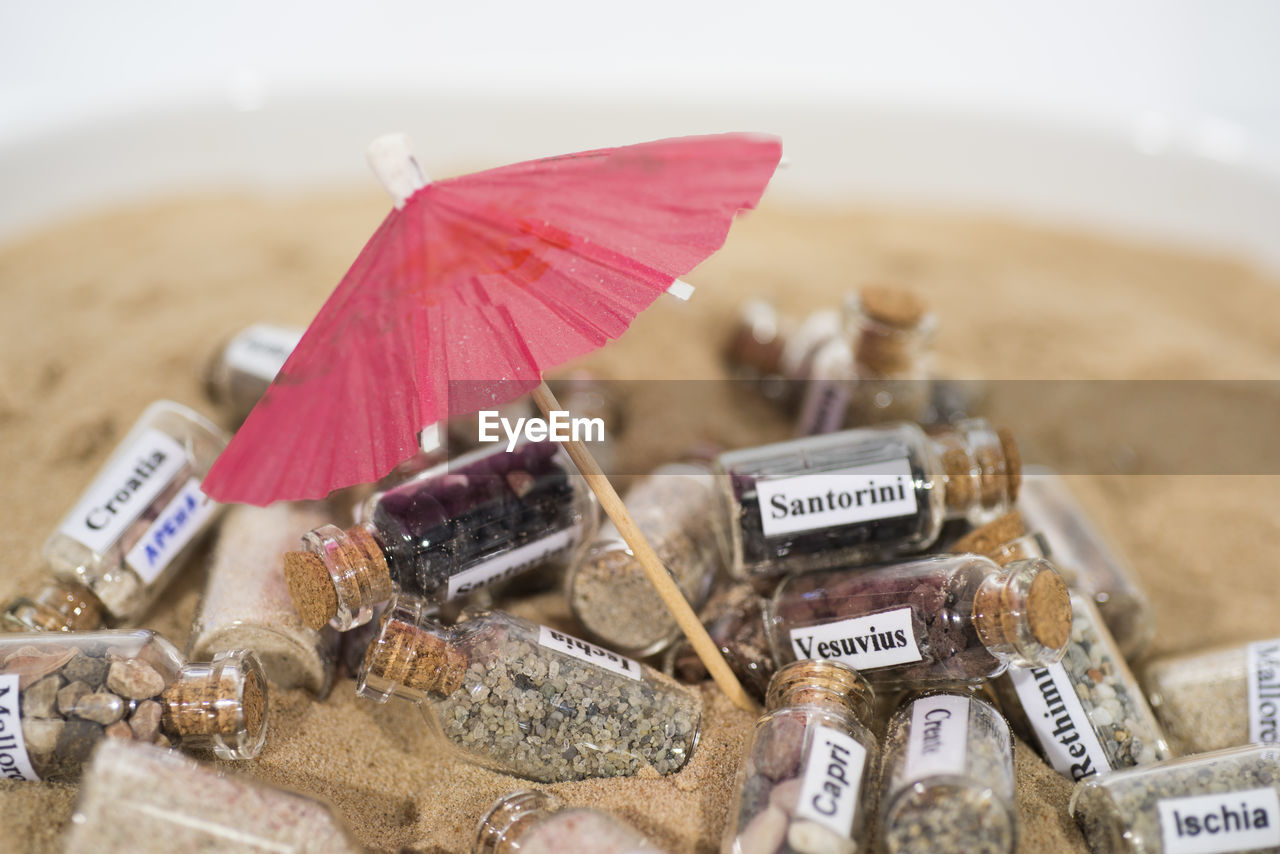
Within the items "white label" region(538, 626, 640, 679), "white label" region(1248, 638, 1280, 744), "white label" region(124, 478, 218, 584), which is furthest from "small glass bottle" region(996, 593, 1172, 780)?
"white label" region(124, 478, 218, 584)

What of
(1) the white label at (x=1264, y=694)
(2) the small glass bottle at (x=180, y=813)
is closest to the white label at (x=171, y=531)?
(2) the small glass bottle at (x=180, y=813)

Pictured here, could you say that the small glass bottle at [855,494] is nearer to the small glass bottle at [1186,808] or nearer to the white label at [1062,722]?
the white label at [1062,722]

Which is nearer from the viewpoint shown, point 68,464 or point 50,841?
point 50,841

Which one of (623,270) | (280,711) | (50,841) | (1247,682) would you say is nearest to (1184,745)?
(1247,682)

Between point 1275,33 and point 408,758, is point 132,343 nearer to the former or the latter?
point 408,758

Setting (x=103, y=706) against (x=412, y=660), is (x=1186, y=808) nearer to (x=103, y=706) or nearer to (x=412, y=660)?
(x=412, y=660)

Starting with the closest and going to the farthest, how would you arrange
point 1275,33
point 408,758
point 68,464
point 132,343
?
point 408,758, point 68,464, point 132,343, point 1275,33

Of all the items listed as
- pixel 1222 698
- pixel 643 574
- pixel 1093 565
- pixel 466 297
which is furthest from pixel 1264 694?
pixel 466 297
